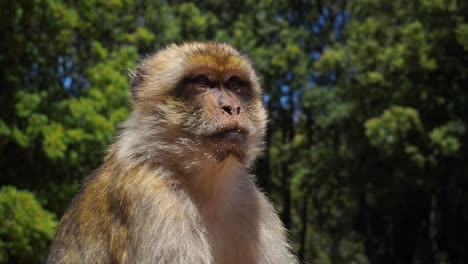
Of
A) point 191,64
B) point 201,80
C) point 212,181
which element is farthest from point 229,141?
point 191,64

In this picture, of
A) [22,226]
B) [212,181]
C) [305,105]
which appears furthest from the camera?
[305,105]

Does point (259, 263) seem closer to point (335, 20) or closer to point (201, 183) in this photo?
point (201, 183)

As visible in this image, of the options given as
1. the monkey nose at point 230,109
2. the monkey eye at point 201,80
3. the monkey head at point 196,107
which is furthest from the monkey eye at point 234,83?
the monkey nose at point 230,109

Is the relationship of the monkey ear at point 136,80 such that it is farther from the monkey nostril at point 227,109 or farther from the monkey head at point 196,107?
the monkey nostril at point 227,109

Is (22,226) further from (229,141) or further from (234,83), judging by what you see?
(229,141)

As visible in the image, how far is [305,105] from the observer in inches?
1235

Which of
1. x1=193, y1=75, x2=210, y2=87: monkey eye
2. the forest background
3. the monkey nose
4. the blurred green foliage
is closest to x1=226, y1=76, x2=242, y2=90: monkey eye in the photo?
x1=193, y1=75, x2=210, y2=87: monkey eye

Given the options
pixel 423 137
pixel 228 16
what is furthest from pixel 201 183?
pixel 228 16

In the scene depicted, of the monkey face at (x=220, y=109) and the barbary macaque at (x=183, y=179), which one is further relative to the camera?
the monkey face at (x=220, y=109)

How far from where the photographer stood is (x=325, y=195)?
3284 centimetres

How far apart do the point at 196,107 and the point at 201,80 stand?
10.0 inches

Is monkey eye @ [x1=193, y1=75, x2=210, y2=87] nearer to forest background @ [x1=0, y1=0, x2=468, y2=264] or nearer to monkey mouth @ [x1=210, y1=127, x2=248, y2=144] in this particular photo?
monkey mouth @ [x1=210, y1=127, x2=248, y2=144]

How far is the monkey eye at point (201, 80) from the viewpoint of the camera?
16.5 feet

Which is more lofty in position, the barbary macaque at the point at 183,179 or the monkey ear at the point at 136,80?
the monkey ear at the point at 136,80
